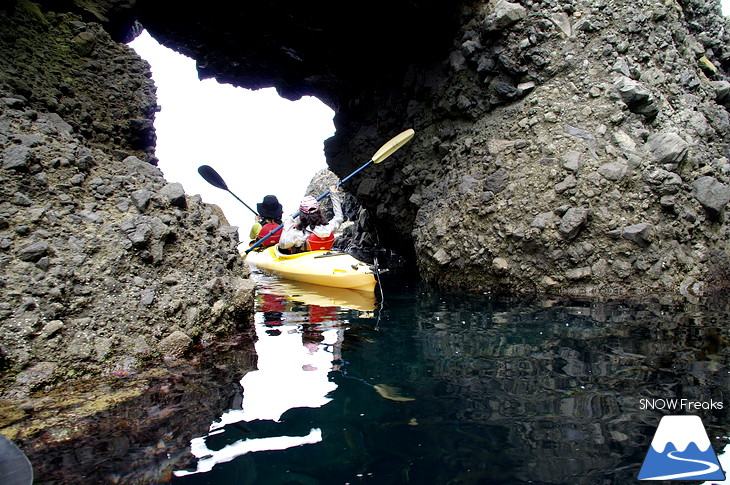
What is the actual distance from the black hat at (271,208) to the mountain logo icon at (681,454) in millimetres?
9327

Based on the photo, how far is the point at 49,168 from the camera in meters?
3.61

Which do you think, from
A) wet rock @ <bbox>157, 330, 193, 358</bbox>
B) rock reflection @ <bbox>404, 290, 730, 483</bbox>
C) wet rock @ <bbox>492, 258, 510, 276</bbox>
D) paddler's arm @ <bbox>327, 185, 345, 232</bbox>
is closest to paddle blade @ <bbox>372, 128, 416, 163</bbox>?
paddler's arm @ <bbox>327, 185, 345, 232</bbox>

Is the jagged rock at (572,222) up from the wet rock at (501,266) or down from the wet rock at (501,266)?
up

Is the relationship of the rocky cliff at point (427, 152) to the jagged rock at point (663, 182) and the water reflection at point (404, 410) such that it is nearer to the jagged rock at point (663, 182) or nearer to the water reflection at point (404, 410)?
the jagged rock at point (663, 182)

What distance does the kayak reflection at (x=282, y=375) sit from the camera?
2.07 metres

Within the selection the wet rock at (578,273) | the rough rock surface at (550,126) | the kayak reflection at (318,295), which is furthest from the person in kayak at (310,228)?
the wet rock at (578,273)

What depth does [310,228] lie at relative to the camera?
8.16 meters

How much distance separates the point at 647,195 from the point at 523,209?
153 centimetres

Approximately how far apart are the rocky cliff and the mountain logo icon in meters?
3.21

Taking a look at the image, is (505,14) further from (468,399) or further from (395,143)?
(468,399)

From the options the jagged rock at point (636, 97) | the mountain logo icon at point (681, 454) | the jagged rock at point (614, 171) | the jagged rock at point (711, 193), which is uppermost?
the jagged rock at point (636, 97)

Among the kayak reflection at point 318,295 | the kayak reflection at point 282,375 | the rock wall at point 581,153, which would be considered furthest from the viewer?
the kayak reflection at point 318,295

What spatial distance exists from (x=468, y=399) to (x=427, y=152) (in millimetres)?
5749

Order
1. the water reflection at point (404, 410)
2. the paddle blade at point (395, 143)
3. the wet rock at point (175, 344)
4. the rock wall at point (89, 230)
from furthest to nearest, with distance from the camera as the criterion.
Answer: the paddle blade at point (395, 143) < the wet rock at point (175, 344) < the rock wall at point (89, 230) < the water reflection at point (404, 410)
